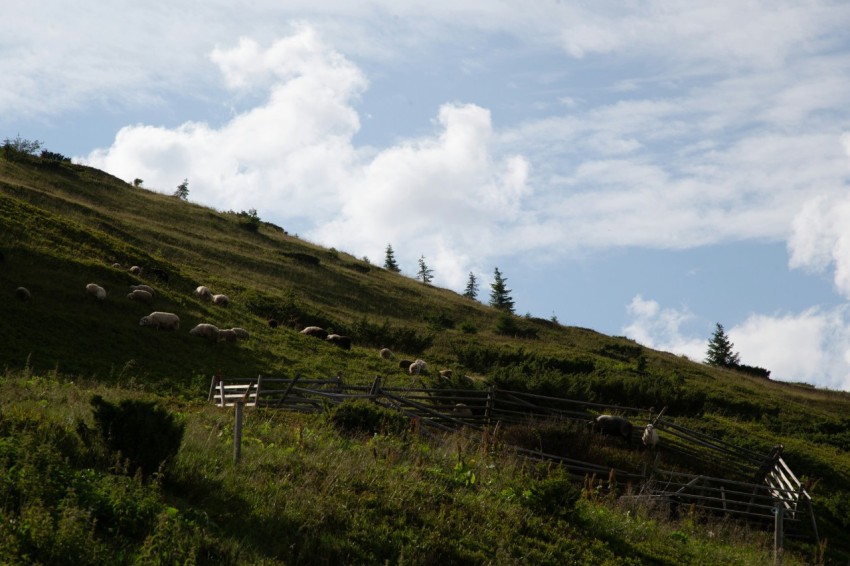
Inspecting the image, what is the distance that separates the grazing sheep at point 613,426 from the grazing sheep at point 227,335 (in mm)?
15353

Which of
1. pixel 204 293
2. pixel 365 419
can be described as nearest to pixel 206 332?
pixel 204 293

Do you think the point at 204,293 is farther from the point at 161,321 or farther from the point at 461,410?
the point at 461,410

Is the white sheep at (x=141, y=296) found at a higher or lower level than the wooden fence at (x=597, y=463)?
higher

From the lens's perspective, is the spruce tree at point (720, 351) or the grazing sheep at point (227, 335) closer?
the grazing sheep at point (227, 335)

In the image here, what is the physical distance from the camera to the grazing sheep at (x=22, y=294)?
95.8 ft

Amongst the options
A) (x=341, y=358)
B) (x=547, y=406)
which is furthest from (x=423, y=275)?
(x=547, y=406)

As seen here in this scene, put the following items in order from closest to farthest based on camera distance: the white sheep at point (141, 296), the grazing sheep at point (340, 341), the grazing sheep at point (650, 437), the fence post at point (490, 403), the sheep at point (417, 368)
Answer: the fence post at point (490, 403), the grazing sheep at point (650, 437), the white sheep at point (141, 296), the sheep at point (417, 368), the grazing sheep at point (340, 341)

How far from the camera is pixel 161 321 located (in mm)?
31547

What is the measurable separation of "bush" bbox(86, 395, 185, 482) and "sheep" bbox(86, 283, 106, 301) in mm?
23873

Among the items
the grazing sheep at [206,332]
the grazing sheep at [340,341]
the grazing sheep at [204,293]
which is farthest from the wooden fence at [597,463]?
the grazing sheep at [204,293]

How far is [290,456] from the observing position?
12.2 metres

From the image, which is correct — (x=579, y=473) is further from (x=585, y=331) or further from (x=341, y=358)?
(x=585, y=331)

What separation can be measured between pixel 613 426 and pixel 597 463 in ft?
13.8

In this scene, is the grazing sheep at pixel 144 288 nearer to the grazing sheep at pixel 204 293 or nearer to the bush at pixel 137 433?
the grazing sheep at pixel 204 293
